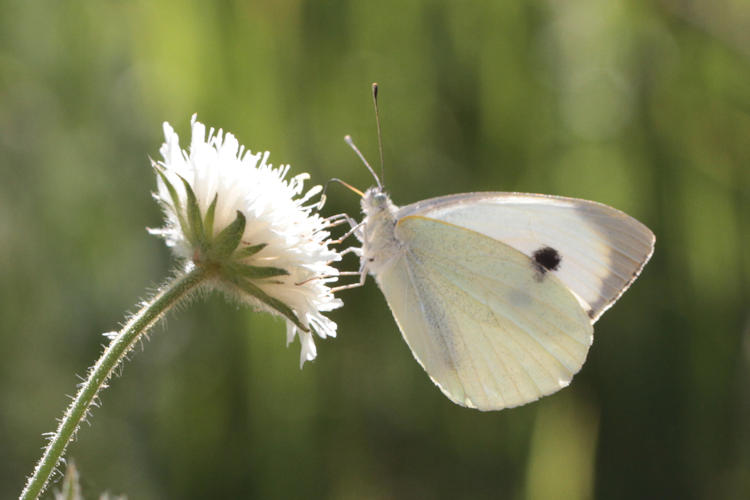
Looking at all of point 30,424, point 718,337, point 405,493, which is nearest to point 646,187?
point 718,337

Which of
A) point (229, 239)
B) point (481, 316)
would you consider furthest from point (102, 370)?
point (481, 316)

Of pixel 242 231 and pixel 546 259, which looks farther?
pixel 546 259

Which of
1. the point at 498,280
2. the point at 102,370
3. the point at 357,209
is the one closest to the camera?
the point at 102,370

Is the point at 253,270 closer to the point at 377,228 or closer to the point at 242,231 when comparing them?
the point at 242,231

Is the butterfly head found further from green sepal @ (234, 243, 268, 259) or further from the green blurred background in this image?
the green blurred background

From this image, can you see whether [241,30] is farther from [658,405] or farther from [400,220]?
[658,405]

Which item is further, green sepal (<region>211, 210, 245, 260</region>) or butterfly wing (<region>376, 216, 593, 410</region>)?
butterfly wing (<region>376, 216, 593, 410</region>)

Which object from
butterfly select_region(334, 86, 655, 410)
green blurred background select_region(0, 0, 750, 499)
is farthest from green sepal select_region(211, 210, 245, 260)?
green blurred background select_region(0, 0, 750, 499)
